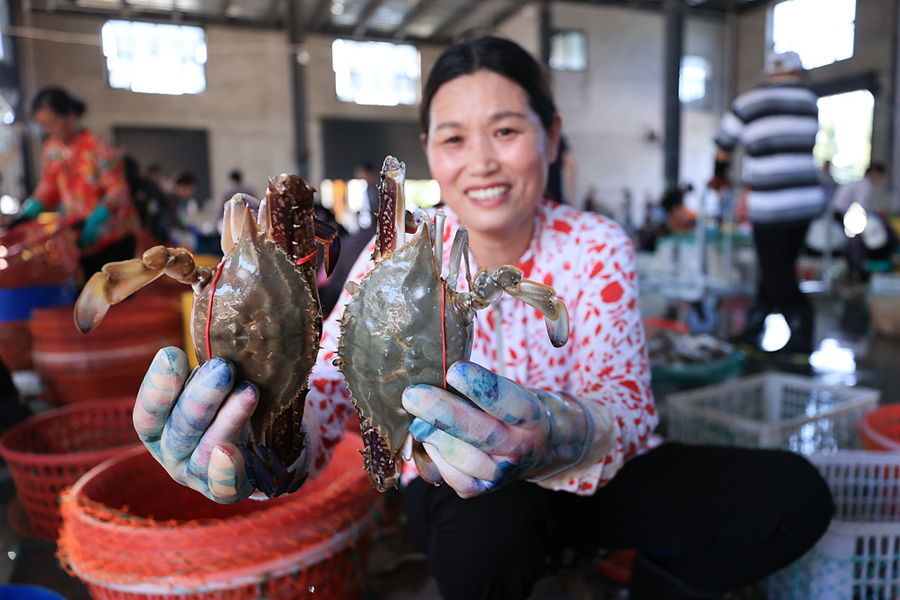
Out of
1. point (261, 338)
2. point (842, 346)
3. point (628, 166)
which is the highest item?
point (628, 166)

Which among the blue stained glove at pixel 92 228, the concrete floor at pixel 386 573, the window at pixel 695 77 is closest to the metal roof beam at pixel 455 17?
the window at pixel 695 77

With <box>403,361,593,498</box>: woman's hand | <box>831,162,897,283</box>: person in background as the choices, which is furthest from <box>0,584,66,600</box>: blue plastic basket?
<box>831,162,897,283</box>: person in background

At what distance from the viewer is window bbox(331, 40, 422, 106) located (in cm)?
1408

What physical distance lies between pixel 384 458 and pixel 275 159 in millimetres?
13872

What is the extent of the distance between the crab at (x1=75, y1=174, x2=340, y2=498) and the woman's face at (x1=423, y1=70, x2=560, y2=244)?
1.22ft

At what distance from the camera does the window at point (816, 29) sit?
40.7 feet

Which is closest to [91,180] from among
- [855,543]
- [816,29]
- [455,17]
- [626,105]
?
[855,543]

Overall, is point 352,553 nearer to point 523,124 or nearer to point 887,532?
point 523,124

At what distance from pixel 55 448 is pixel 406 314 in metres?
1.92

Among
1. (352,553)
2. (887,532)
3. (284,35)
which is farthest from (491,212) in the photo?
(284,35)

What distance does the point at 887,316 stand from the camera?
4199 millimetres

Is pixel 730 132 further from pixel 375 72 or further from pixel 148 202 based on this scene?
pixel 375 72

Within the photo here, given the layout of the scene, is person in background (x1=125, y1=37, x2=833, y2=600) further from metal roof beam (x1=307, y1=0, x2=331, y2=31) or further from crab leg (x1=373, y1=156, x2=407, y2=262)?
metal roof beam (x1=307, y1=0, x2=331, y2=31)

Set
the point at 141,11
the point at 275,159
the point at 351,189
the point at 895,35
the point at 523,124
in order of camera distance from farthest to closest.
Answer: the point at 351,189 → the point at 275,159 → the point at 141,11 → the point at 895,35 → the point at 523,124
